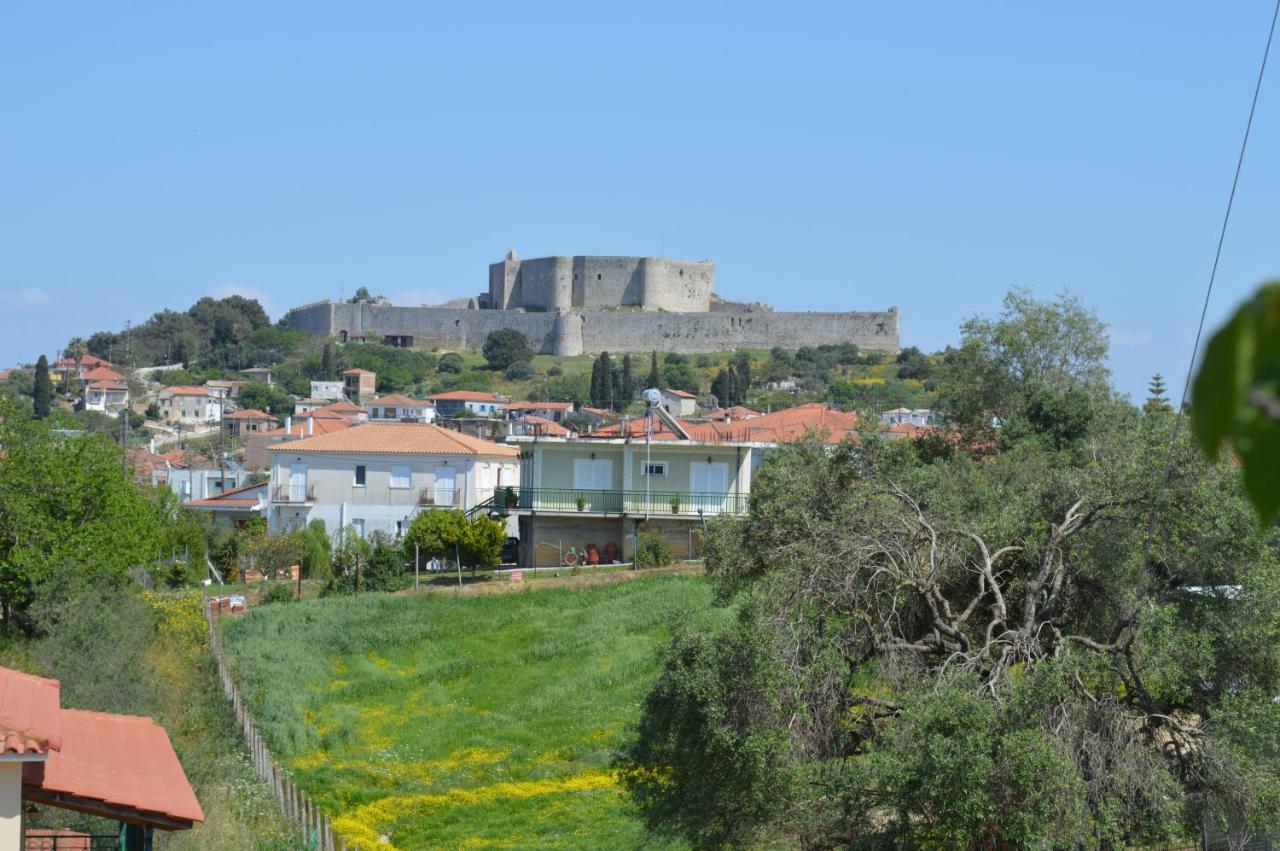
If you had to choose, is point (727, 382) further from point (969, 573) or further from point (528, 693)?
point (969, 573)

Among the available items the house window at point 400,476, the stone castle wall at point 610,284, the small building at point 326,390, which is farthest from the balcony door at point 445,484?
the stone castle wall at point 610,284

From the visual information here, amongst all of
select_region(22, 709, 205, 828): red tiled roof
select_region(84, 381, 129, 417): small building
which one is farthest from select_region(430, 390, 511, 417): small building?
→ select_region(22, 709, 205, 828): red tiled roof

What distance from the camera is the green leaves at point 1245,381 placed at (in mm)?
849

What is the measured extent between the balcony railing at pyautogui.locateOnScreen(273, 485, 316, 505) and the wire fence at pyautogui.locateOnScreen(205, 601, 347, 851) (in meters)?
16.3

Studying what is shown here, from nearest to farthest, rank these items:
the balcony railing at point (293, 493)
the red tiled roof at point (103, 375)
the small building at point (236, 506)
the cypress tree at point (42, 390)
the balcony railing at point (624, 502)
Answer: the balcony railing at point (624, 502), the balcony railing at point (293, 493), the small building at point (236, 506), the cypress tree at point (42, 390), the red tiled roof at point (103, 375)

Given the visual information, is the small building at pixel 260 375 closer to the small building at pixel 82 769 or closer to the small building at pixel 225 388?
the small building at pixel 225 388

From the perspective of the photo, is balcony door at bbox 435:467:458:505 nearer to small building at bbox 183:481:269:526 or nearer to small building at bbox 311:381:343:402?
small building at bbox 183:481:269:526

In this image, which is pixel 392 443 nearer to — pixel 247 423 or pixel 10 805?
pixel 10 805

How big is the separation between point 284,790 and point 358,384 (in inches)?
3282

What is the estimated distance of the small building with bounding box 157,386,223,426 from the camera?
9581cm

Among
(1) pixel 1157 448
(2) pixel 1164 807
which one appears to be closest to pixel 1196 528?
(1) pixel 1157 448

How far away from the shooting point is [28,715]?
8227 mm

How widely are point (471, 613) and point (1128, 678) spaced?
62.0ft

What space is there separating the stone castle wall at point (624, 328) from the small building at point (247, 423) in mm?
36219
